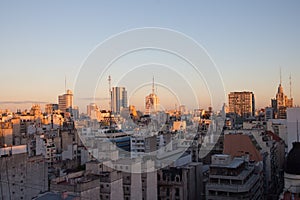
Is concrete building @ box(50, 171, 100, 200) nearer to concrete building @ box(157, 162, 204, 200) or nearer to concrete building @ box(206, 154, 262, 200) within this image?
concrete building @ box(157, 162, 204, 200)

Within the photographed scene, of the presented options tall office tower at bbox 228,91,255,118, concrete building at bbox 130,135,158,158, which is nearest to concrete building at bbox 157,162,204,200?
concrete building at bbox 130,135,158,158

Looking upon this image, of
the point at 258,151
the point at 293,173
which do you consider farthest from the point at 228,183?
the point at 258,151

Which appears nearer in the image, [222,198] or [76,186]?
[76,186]

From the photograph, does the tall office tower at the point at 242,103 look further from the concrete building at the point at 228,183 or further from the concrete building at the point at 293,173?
the concrete building at the point at 293,173

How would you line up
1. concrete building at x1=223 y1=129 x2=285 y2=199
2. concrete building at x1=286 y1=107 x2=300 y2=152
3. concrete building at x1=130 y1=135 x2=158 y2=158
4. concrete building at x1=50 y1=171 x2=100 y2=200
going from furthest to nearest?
concrete building at x1=130 y1=135 x2=158 y2=158 → concrete building at x1=286 y1=107 x2=300 y2=152 → concrete building at x1=223 y1=129 x2=285 y2=199 → concrete building at x1=50 y1=171 x2=100 y2=200

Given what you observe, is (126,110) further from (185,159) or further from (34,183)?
(34,183)

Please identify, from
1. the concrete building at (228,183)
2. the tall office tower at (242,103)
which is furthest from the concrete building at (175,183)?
the tall office tower at (242,103)

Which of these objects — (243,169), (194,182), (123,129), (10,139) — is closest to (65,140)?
(10,139)
